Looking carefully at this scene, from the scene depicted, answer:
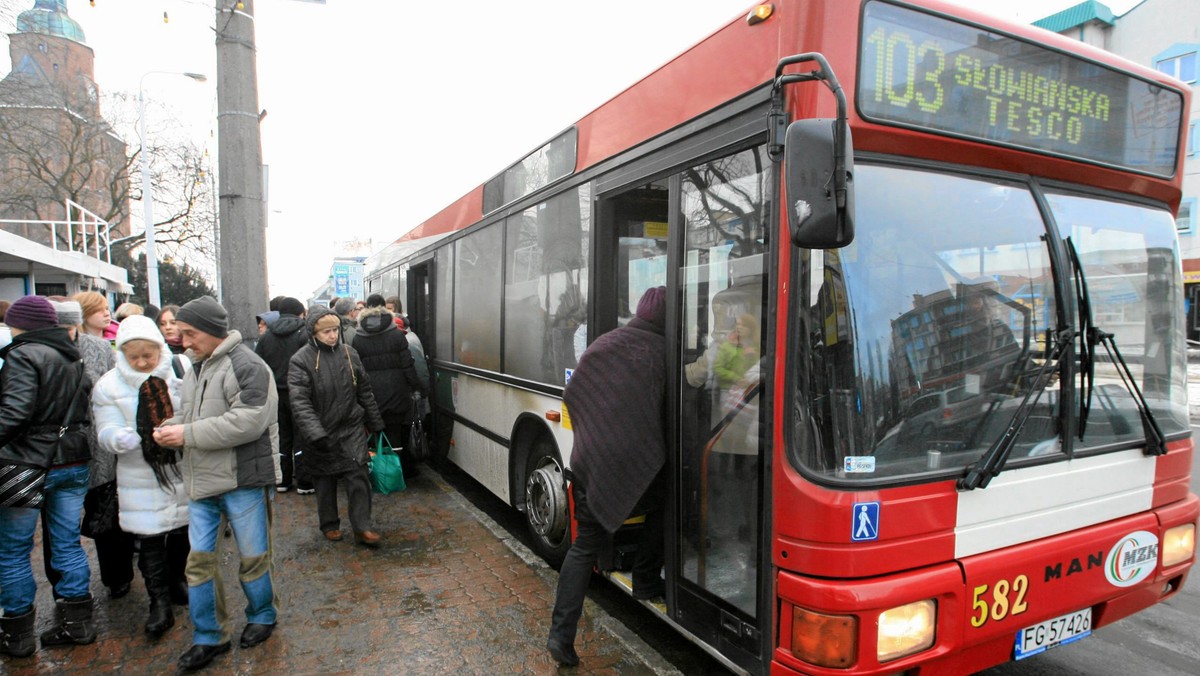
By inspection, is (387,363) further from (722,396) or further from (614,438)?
(722,396)

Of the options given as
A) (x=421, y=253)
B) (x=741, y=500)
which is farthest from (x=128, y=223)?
(x=741, y=500)

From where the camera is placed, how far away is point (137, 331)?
3730 mm

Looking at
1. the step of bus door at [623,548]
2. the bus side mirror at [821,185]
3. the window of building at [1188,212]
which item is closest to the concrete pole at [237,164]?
the step of bus door at [623,548]

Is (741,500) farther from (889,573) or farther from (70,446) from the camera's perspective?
(70,446)

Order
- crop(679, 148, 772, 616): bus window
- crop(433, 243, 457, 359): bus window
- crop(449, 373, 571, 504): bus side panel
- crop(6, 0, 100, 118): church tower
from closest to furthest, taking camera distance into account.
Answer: crop(679, 148, 772, 616): bus window
crop(449, 373, 571, 504): bus side panel
crop(433, 243, 457, 359): bus window
crop(6, 0, 100, 118): church tower

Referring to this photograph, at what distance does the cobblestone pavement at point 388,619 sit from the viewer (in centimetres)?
358

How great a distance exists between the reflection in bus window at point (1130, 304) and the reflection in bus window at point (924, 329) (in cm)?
26

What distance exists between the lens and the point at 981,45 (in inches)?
106

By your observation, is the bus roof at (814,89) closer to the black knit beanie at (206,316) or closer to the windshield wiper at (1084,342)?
the windshield wiper at (1084,342)

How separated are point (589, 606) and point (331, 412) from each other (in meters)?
2.35

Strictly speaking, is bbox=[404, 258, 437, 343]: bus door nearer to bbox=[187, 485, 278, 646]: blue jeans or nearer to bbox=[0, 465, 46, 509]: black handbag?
bbox=[187, 485, 278, 646]: blue jeans

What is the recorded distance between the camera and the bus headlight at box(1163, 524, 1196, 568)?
10.2 ft

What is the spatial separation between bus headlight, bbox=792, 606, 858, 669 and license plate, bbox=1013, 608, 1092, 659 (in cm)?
81

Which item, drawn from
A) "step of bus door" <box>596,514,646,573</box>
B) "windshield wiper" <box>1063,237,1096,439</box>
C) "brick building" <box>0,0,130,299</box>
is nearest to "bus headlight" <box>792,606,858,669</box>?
"step of bus door" <box>596,514,646,573</box>
